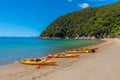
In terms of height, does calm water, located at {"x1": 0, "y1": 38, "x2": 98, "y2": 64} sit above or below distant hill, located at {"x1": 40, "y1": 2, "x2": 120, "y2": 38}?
below

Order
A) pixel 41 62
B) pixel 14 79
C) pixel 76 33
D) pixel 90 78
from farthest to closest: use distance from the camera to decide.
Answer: pixel 76 33 < pixel 41 62 < pixel 14 79 < pixel 90 78

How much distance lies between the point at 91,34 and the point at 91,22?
976 inches

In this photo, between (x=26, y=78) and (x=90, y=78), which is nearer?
(x=90, y=78)

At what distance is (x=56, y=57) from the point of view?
87.8ft

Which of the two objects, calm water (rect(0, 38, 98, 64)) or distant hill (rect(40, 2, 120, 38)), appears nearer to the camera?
calm water (rect(0, 38, 98, 64))

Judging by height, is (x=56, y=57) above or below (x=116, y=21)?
below

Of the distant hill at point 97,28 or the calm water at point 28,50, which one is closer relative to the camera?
the calm water at point 28,50

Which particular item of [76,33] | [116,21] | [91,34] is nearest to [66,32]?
[76,33]

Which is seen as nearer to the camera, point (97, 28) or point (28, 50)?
point (28, 50)

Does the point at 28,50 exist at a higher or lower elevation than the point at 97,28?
lower

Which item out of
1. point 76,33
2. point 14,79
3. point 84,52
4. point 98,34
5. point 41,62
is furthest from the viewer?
point 76,33

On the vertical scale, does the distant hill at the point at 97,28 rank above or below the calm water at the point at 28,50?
above

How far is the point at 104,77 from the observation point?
12633 mm

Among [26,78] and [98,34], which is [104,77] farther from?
[98,34]
